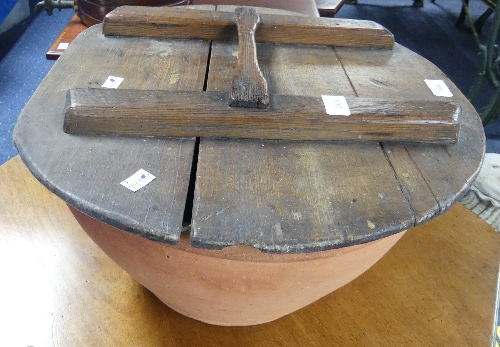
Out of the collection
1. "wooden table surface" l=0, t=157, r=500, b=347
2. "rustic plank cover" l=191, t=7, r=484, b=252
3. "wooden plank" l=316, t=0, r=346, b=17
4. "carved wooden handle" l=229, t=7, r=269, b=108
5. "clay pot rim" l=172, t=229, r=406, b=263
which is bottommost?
"wooden table surface" l=0, t=157, r=500, b=347

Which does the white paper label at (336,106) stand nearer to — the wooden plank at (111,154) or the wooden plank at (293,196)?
the wooden plank at (293,196)

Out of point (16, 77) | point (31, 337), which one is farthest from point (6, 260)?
point (16, 77)

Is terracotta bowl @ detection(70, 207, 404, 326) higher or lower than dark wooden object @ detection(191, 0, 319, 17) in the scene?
higher

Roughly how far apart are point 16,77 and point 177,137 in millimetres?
1688

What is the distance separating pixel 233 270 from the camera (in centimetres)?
56

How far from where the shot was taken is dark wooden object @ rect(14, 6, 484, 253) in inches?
19.2

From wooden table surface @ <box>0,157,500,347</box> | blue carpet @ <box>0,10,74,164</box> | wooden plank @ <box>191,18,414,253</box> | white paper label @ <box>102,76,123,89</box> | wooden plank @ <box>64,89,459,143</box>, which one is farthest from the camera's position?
blue carpet @ <box>0,10,74,164</box>

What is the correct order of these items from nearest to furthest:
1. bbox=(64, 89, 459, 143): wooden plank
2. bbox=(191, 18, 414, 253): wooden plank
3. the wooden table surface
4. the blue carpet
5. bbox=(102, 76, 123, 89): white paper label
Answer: bbox=(191, 18, 414, 253): wooden plank → bbox=(64, 89, 459, 143): wooden plank → bbox=(102, 76, 123, 89): white paper label → the wooden table surface → the blue carpet

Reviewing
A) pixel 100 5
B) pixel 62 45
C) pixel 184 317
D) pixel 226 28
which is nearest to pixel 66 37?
pixel 62 45

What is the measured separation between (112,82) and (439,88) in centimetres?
54

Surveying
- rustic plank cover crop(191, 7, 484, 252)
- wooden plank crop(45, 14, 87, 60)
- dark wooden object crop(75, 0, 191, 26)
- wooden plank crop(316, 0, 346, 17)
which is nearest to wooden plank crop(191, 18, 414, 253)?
rustic plank cover crop(191, 7, 484, 252)

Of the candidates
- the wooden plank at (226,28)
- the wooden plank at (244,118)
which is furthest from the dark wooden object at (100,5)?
the wooden plank at (244,118)

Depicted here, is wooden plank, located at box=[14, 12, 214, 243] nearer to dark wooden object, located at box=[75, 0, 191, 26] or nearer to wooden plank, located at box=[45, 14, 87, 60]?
dark wooden object, located at box=[75, 0, 191, 26]

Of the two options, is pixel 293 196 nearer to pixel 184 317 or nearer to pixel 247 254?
pixel 247 254
